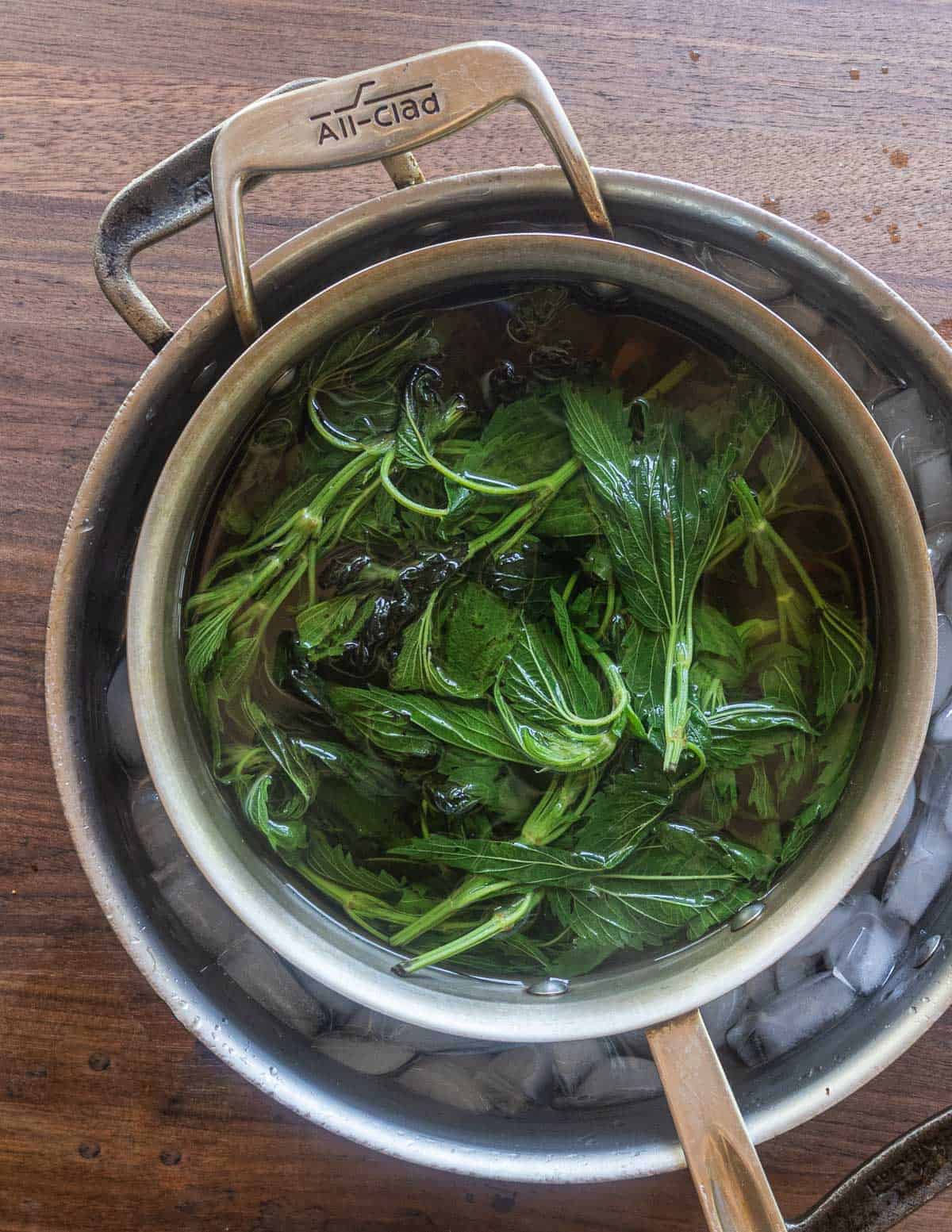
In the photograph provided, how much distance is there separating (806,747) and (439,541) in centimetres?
35

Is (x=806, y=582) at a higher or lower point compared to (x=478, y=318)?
lower

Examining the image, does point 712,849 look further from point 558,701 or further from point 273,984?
point 273,984

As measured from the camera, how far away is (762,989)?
761 mm

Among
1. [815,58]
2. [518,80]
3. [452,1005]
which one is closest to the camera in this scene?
[518,80]

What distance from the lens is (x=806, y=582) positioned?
739mm

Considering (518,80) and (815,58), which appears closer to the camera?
(518,80)

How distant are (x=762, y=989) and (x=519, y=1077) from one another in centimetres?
23

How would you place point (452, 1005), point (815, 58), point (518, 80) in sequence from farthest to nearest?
point (815, 58), point (452, 1005), point (518, 80)

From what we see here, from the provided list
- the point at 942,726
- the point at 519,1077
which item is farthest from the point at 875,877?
the point at 519,1077

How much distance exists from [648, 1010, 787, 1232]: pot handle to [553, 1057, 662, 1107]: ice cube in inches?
6.1

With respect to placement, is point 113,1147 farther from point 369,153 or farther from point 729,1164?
point 369,153

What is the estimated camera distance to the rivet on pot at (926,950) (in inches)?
28.4

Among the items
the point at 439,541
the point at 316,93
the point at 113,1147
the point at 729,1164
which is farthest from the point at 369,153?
the point at 113,1147

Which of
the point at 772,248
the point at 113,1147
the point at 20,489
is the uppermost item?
the point at 772,248
